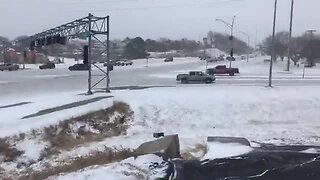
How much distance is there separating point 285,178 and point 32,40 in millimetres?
34830

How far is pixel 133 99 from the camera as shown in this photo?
101 ft

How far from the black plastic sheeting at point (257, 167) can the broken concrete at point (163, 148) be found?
87 centimetres

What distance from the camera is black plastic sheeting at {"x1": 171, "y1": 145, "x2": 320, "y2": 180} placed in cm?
1831

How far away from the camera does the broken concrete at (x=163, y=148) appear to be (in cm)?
2108

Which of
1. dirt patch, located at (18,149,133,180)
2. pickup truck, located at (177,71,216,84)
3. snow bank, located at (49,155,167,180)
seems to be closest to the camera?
dirt patch, located at (18,149,133,180)

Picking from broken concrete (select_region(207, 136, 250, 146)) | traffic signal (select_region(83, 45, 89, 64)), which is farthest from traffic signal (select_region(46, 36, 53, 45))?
broken concrete (select_region(207, 136, 250, 146))

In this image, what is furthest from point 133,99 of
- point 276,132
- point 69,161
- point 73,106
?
point 69,161

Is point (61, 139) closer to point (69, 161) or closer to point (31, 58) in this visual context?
point (69, 161)

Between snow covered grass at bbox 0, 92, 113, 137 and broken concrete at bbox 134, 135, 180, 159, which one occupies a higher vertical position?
snow covered grass at bbox 0, 92, 113, 137

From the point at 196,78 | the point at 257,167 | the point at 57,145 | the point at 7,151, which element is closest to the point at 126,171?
the point at 57,145

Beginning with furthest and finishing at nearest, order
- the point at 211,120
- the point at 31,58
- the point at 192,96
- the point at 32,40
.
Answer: the point at 31,58 → the point at 32,40 → the point at 192,96 → the point at 211,120

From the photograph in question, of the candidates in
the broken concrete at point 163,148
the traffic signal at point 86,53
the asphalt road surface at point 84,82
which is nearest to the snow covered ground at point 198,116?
the broken concrete at point 163,148

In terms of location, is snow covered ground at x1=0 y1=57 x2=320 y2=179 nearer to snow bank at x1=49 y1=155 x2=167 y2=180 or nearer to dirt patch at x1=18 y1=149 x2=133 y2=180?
snow bank at x1=49 y1=155 x2=167 y2=180

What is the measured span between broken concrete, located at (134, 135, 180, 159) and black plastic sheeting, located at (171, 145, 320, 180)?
87 centimetres
